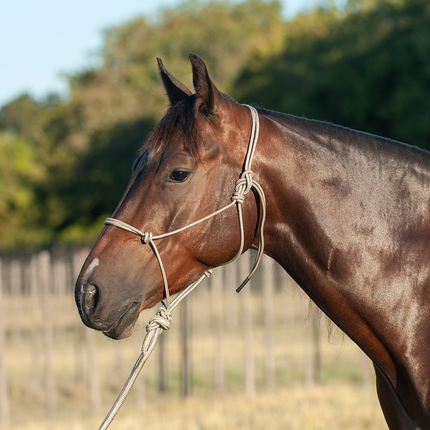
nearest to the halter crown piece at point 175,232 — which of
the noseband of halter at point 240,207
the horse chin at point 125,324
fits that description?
the noseband of halter at point 240,207

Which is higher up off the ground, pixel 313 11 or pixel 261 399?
pixel 313 11

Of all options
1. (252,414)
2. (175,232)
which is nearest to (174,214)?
(175,232)

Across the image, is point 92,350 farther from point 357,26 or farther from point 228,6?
point 228,6

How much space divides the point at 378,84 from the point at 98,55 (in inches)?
1183

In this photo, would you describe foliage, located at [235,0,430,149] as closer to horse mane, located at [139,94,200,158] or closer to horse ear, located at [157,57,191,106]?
horse ear, located at [157,57,191,106]

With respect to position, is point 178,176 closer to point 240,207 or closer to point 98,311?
point 240,207

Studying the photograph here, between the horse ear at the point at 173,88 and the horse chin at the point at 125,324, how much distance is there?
1009 mm

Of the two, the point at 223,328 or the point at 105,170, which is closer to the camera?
the point at 223,328

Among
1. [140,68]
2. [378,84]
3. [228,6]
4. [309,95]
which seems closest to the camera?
[378,84]

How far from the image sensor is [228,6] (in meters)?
57.9

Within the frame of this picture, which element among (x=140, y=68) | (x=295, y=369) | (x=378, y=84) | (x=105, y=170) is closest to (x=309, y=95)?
(x=378, y=84)

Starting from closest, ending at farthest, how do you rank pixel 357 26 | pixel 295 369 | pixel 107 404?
pixel 107 404, pixel 295 369, pixel 357 26

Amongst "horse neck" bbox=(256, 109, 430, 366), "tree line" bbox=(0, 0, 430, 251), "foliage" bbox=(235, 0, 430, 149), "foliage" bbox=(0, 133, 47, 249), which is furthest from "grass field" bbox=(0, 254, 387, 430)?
"foliage" bbox=(0, 133, 47, 249)

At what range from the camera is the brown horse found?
234 cm
